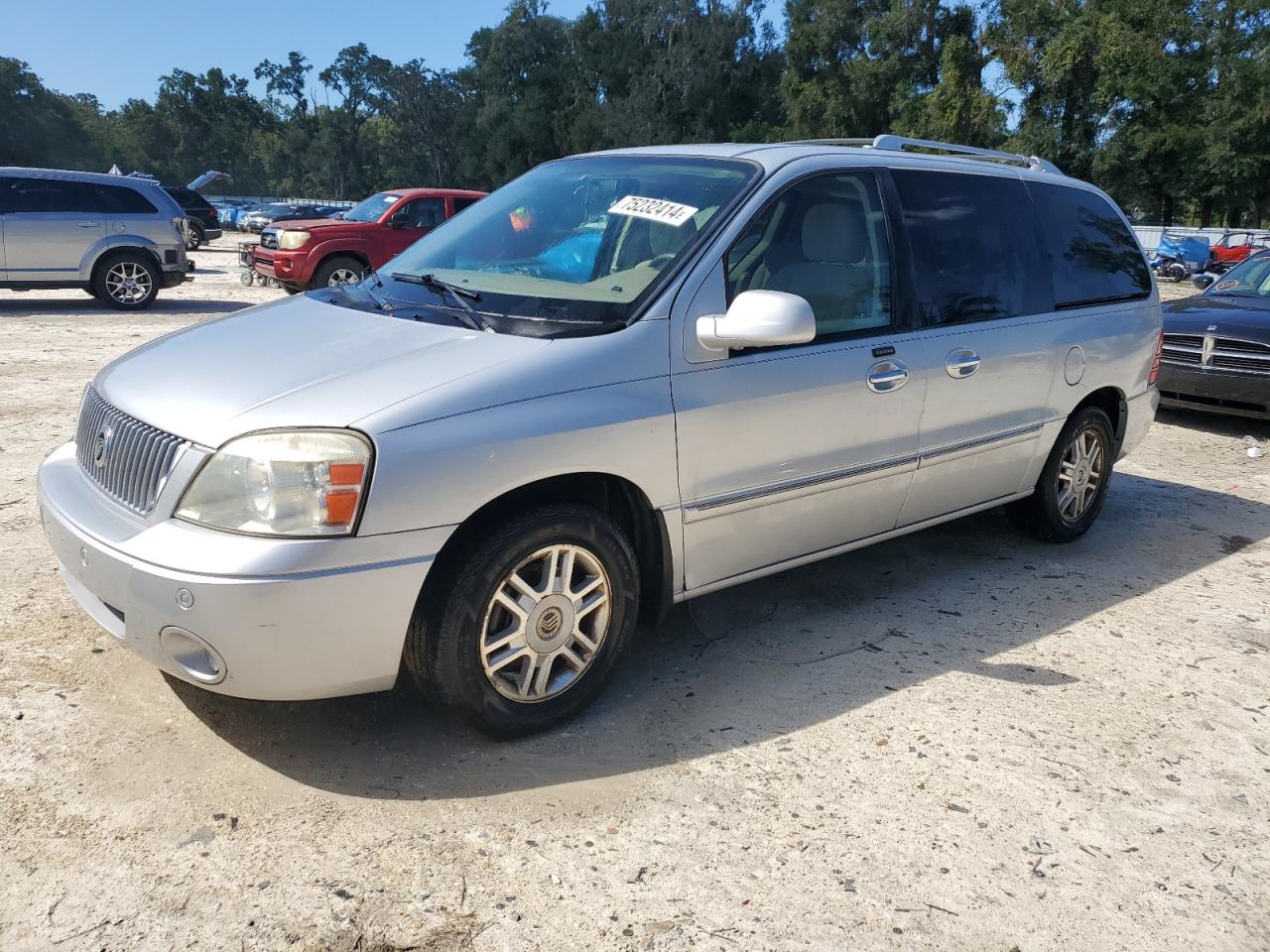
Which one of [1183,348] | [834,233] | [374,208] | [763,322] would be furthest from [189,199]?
[763,322]

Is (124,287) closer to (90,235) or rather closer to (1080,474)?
(90,235)

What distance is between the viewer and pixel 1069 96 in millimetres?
45062

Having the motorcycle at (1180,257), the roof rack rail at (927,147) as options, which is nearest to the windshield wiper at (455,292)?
the roof rack rail at (927,147)

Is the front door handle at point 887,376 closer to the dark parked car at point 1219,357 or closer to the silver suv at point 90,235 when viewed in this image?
the dark parked car at point 1219,357

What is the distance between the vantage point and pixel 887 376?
13.2 feet

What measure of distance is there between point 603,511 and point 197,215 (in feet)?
101

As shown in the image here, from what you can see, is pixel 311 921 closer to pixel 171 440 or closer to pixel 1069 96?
pixel 171 440

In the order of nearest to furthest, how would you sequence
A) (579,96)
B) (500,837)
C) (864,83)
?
(500,837) < (864,83) < (579,96)

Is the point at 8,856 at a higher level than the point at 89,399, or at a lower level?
lower

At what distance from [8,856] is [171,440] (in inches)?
44.1

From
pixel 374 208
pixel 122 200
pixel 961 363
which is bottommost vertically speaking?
pixel 961 363

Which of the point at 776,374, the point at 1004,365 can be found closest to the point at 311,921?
the point at 776,374

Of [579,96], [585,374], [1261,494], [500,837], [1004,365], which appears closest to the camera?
[500,837]

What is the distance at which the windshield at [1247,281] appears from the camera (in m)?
9.61
